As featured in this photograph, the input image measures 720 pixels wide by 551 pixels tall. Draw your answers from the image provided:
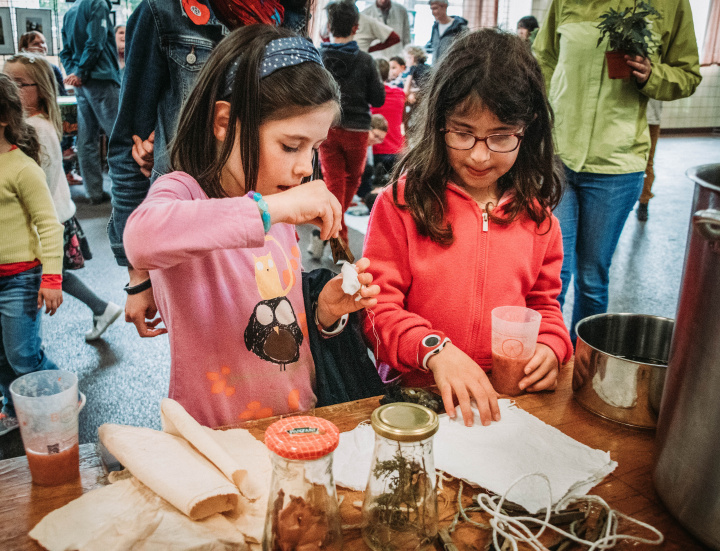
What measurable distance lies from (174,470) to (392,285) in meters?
0.72

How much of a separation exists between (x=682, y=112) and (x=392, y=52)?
7.47 meters

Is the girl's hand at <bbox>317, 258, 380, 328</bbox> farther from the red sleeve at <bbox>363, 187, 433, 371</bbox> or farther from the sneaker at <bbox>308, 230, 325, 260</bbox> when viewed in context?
the sneaker at <bbox>308, 230, 325, 260</bbox>

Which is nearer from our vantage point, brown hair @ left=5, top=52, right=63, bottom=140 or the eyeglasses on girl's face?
the eyeglasses on girl's face

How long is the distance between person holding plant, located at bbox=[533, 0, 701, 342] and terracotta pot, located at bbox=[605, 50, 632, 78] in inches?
0.8

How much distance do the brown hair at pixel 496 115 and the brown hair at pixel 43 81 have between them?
241cm

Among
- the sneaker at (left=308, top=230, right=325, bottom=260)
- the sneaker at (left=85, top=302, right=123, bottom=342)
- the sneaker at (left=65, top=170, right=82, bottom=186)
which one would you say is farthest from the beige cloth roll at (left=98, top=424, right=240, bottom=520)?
Answer: the sneaker at (left=65, top=170, right=82, bottom=186)

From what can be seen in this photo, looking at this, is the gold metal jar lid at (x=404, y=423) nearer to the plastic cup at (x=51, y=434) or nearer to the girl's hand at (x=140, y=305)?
the plastic cup at (x=51, y=434)

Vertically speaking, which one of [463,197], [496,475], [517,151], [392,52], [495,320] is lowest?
[496,475]

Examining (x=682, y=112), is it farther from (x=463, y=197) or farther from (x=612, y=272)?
(x=463, y=197)

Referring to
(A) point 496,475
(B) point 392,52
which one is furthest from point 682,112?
(A) point 496,475

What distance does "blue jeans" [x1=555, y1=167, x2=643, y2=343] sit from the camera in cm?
224

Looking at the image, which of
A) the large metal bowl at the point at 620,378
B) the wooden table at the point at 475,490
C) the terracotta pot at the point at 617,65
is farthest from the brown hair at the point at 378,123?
the wooden table at the point at 475,490

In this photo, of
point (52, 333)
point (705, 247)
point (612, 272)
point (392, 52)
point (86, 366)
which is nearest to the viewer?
point (705, 247)

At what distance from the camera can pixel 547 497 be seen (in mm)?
807
